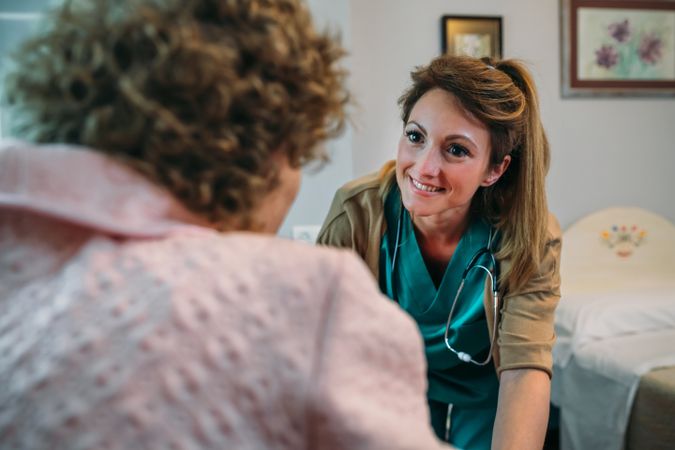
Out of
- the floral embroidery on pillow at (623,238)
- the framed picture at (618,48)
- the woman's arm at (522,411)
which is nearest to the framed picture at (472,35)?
the framed picture at (618,48)

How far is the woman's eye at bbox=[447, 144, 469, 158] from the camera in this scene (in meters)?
1.34

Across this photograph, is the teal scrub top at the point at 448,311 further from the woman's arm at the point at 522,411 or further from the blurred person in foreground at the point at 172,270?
the blurred person in foreground at the point at 172,270

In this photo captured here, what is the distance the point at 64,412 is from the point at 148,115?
0.22m

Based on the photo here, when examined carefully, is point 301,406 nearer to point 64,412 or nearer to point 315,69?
point 64,412

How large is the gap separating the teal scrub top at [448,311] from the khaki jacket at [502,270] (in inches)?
2.3

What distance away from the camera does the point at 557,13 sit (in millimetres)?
3047

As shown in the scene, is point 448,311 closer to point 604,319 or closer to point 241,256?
point 241,256

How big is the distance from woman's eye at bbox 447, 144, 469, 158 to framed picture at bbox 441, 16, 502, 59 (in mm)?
1620

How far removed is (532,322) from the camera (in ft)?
4.11

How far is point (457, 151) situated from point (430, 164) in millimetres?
68

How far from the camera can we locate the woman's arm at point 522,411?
1137 millimetres

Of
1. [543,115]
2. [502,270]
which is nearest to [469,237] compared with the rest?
[502,270]

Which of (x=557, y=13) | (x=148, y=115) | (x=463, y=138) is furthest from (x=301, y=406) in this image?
(x=557, y=13)

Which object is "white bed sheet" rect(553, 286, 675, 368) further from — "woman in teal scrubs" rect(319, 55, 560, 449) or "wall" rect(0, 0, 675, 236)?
"woman in teal scrubs" rect(319, 55, 560, 449)
